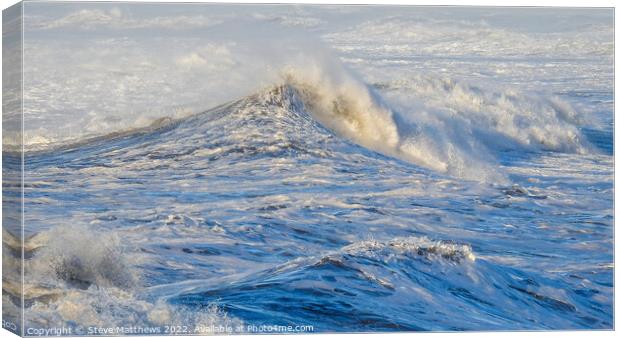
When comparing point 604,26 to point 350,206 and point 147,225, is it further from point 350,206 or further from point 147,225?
point 147,225

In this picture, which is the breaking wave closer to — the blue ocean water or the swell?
the blue ocean water

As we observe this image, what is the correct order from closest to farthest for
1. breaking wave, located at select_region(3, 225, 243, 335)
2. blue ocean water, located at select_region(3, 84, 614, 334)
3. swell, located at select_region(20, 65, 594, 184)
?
breaking wave, located at select_region(3, 225, 243, 335)
blue ocean water, located at select_region(3, 84, 614, 334)
swell, located at select_region(20, 65, 594, 184)

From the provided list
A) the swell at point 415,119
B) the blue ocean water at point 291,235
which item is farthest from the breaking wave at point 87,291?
the swell at point 415,119

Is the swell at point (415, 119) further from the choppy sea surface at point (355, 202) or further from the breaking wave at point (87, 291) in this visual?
the breaking wave at point (87, 291)

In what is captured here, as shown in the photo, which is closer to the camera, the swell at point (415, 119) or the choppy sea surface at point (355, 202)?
the choppy sea surface at point (355, 202)

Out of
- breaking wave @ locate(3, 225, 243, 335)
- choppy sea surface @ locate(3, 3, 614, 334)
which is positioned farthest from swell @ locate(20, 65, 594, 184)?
breaking wave @ locate(3, 225, 243, 335)

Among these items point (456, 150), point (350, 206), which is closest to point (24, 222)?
point (350, 206)
